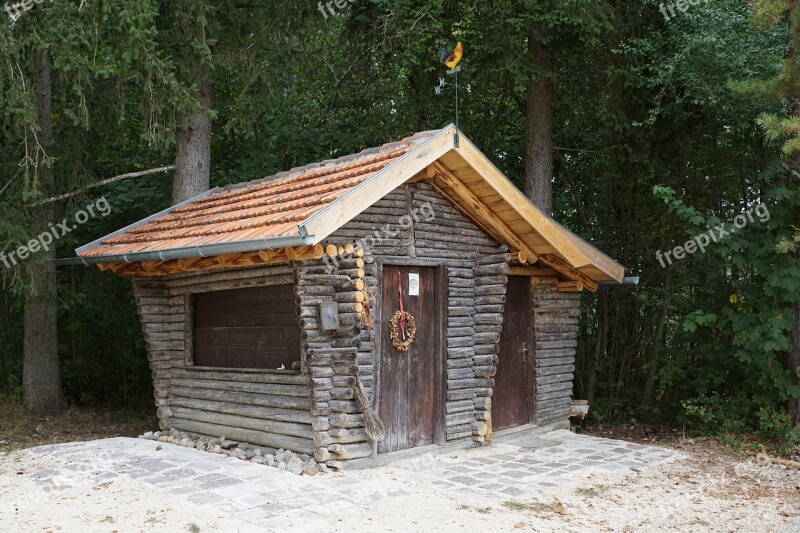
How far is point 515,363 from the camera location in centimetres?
1073

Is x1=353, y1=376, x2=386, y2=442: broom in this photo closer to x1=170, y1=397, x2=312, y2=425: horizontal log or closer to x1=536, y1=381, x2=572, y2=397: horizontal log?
x1=170, y1=397, x2=312, y2=425: horizontal log

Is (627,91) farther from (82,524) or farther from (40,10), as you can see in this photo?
(82,524)

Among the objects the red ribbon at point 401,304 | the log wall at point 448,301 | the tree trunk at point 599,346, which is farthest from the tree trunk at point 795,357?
the red ribbon at point 401,304

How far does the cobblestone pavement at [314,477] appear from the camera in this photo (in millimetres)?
6776

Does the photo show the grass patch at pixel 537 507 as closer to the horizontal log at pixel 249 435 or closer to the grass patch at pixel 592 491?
the grass patch at pixel 592 491

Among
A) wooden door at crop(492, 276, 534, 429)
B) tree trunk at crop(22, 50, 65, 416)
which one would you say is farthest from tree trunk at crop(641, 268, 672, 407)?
tree trunk at crop(22, 50, 65, 416)

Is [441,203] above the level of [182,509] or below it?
above

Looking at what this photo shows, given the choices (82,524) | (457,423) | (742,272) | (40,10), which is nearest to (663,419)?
(742,272)

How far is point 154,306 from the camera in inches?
407

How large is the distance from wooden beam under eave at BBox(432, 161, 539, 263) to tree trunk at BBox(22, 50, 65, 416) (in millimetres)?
6147

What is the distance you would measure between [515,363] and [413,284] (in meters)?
2.42

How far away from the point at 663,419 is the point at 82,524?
31.8ft

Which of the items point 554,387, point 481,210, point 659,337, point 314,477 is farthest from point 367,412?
point 659,337

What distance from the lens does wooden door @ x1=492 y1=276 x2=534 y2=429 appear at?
10516mm
